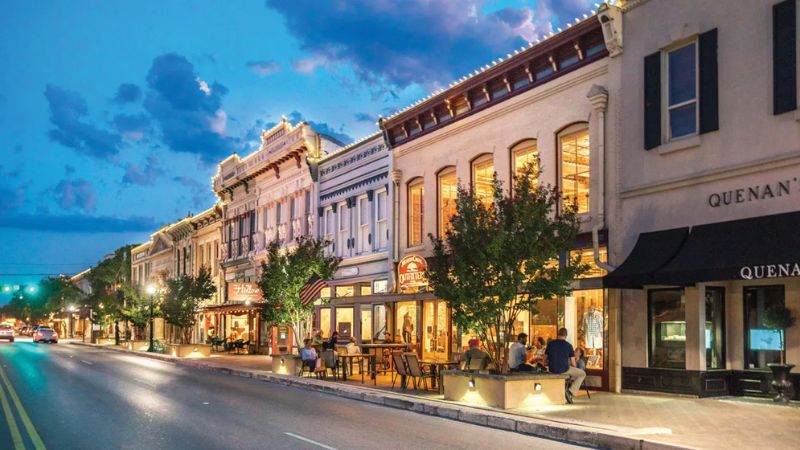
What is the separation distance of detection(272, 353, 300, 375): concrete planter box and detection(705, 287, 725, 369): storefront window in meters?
13.7

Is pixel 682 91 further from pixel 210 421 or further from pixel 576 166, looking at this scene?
pixel 210 421

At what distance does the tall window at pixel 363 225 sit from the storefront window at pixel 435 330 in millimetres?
5805

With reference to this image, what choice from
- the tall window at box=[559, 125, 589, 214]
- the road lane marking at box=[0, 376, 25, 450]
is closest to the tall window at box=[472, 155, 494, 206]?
the tall window at box=[559, 125, 589, 214]

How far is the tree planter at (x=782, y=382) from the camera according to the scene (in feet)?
52.9

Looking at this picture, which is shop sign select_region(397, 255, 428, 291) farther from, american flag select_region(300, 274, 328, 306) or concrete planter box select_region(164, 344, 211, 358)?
concrete planter box select_region(164, 344, 211, 358)

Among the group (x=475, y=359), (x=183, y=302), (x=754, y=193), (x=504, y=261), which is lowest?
(x=475, y=359)

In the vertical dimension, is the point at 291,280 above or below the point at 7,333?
above

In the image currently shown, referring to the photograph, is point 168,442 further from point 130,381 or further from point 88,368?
point 88,368

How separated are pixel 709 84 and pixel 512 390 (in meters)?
8.01

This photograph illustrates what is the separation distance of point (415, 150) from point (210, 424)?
1746 centimetres

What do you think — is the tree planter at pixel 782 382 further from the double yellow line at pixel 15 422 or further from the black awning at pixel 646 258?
the double yellow line at pixel 15 422

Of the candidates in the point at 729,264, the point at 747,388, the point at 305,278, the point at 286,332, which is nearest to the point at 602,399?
the point at 747,388

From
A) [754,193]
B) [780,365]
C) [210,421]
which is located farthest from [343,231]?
[780,365]

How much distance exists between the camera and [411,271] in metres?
27.1
